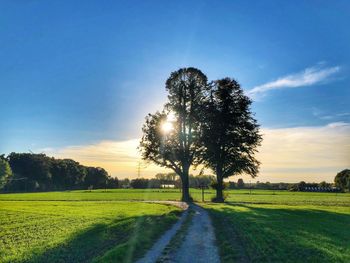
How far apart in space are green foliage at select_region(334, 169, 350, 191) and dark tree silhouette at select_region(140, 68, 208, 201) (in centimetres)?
13274

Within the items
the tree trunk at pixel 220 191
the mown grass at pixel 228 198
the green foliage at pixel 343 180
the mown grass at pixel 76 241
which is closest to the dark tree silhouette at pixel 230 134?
the tree trunk at pixel 220 191

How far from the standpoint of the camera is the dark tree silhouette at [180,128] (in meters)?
69.3

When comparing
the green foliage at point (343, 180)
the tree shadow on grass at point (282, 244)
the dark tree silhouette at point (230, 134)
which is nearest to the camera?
the tree shadow on grass at point (282, 244)

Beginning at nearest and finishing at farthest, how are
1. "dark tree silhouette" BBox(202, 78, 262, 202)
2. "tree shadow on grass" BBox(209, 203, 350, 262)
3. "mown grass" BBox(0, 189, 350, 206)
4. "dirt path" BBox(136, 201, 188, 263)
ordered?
"dirt path" BBox(136, 201, 188, 263)
"tree shadow on grass" BBox(209, 203, 350, 262)
"dark tree silhouette" BBox(202, 78, 262, 202)
"mown grass" BBox(0, 189, 350, 206)

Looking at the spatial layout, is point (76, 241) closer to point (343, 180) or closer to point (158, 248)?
point (158, 248)

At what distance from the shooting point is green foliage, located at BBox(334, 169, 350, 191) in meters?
182

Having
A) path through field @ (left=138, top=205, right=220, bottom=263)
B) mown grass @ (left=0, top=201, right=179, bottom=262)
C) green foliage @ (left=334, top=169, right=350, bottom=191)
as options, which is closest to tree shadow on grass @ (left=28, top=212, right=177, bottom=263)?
mown grass @ (left=0, top=201, right=179, bottom=262)

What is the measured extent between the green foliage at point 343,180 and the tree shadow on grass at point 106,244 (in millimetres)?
171976

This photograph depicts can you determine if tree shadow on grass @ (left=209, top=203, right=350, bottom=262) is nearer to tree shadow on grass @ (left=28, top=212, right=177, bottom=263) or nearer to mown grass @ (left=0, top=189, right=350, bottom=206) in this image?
tree shadow on grass @ (left=28, top=212, right=177, bottom=263)

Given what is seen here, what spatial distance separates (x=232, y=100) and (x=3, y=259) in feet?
175

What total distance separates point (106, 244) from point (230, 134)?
45832mm

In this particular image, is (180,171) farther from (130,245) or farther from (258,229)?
(130,245)

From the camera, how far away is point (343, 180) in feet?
630

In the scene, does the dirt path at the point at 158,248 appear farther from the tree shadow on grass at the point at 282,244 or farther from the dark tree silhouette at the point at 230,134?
the dark tree silhouette at the point at 230,134
